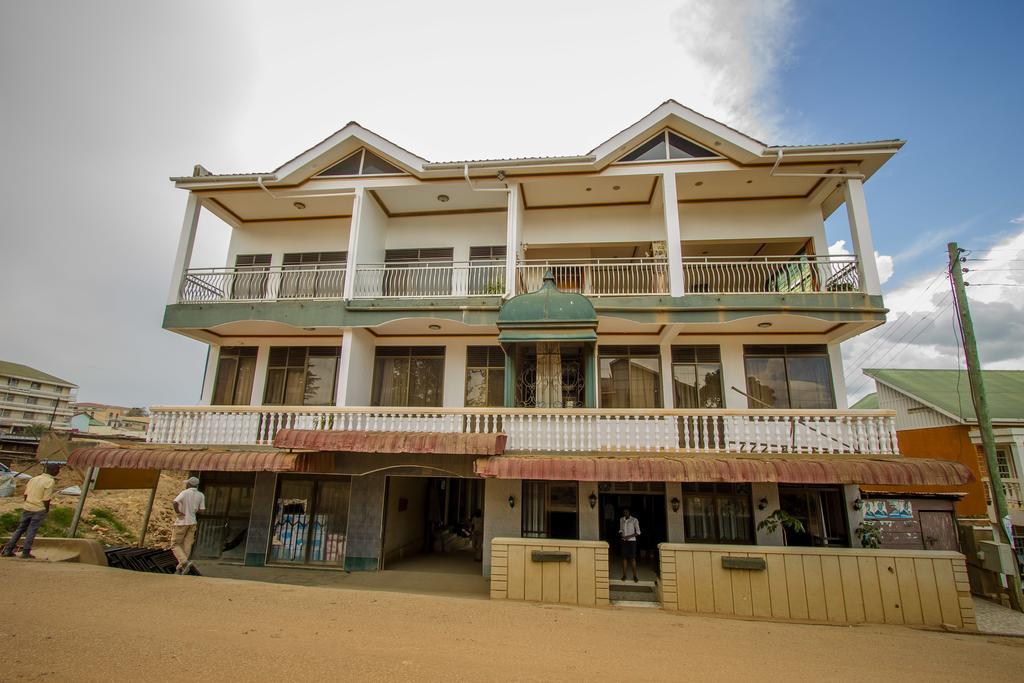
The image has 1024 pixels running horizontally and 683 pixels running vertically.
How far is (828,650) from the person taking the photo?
6.47 meters

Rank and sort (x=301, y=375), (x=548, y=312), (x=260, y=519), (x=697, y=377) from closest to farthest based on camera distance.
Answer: (x=548, y=312) → (x=260, y=519) → (x=697, y=377) → (x=301, y=375)

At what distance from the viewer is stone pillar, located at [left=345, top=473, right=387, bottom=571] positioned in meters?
12.2

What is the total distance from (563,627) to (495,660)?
179cm

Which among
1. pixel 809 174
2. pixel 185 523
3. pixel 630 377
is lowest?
pixel 185 523

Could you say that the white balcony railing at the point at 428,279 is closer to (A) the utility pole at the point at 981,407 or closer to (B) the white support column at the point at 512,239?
(B) the white support column at the point at 512,239

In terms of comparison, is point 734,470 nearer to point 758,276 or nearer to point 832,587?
point 832,587

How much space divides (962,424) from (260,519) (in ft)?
73.4

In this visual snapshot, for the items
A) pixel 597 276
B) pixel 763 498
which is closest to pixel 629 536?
pixel 763 498

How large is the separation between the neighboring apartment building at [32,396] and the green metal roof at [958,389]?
98.2m

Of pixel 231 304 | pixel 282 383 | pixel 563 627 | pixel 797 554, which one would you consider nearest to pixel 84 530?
pixel 282 383

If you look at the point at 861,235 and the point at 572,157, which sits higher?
the point at 572,157

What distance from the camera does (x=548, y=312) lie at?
11.7m

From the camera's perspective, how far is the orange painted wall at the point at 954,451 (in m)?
15.4

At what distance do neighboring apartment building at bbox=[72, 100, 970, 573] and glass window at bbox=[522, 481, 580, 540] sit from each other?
5 centimetres
